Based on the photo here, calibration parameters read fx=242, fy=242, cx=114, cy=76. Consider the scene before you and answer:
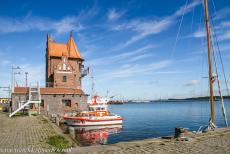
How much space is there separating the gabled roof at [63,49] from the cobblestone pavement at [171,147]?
150 ft

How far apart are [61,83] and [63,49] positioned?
33.5 feet

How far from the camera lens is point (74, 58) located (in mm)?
57438

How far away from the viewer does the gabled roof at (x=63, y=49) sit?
5625cm

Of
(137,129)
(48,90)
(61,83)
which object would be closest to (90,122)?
(137,129)

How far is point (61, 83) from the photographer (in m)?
52.5

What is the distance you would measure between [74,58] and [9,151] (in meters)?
46.5

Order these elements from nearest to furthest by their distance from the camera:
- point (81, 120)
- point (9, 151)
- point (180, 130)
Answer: point (9, 151)
point (180, 130)
point (81, 120)

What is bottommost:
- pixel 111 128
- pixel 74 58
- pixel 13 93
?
pixel 111 128

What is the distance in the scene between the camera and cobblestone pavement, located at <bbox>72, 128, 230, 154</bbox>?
11227mm

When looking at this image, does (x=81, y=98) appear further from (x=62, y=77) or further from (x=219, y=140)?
(x=219, y=140)

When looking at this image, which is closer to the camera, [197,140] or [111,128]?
[197,140]

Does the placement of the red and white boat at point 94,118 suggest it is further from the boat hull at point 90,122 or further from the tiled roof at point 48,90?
the tiled roof at point 48,90

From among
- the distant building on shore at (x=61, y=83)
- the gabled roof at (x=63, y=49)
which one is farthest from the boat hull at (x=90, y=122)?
the gabled roof at (x=63, y=49)

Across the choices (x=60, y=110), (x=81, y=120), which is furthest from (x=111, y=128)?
(x=60, y=110)
